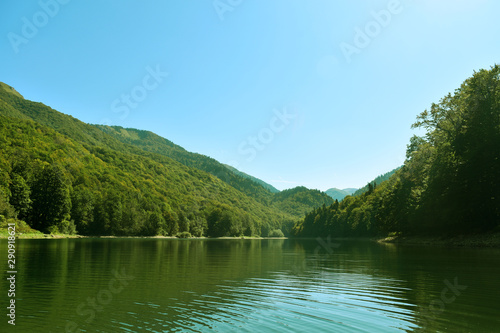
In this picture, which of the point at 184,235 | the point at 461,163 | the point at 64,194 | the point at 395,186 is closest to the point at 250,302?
the point at 461,163

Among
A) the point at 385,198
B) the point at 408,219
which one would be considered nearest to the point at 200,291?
the point at 408,219

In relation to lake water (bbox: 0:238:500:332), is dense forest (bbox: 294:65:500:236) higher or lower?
higher

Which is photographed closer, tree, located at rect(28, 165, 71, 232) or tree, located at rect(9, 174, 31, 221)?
tree, located at rect(9, 174, 31, 221)

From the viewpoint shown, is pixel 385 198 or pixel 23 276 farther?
pixel 385 198

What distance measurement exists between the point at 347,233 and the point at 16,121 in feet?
586

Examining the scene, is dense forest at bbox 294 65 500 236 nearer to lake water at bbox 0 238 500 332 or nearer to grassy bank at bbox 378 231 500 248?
grassy bank at bbox 378 231 500 248

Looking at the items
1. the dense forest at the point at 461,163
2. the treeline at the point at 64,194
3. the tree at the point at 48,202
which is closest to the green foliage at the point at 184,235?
the treeline at the point at 64,194

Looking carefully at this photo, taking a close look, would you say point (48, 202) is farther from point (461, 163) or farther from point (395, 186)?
point (461, 163)

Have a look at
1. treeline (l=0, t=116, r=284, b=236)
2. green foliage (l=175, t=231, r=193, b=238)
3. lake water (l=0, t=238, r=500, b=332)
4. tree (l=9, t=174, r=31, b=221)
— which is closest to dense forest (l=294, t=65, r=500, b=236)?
lake water (l=0, t=238, r=500, b=332)

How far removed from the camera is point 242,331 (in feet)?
35.9

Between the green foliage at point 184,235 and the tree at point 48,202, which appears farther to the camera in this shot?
the green foliage at point 184,235

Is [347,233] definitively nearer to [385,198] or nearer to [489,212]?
[385,198]

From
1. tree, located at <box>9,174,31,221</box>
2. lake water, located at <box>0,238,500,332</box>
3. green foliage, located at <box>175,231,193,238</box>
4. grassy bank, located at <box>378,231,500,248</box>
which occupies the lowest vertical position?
green foliage, located at <box>175,231,193,238</box>

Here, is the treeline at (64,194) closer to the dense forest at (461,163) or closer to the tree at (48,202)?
the tree at (48,202)
